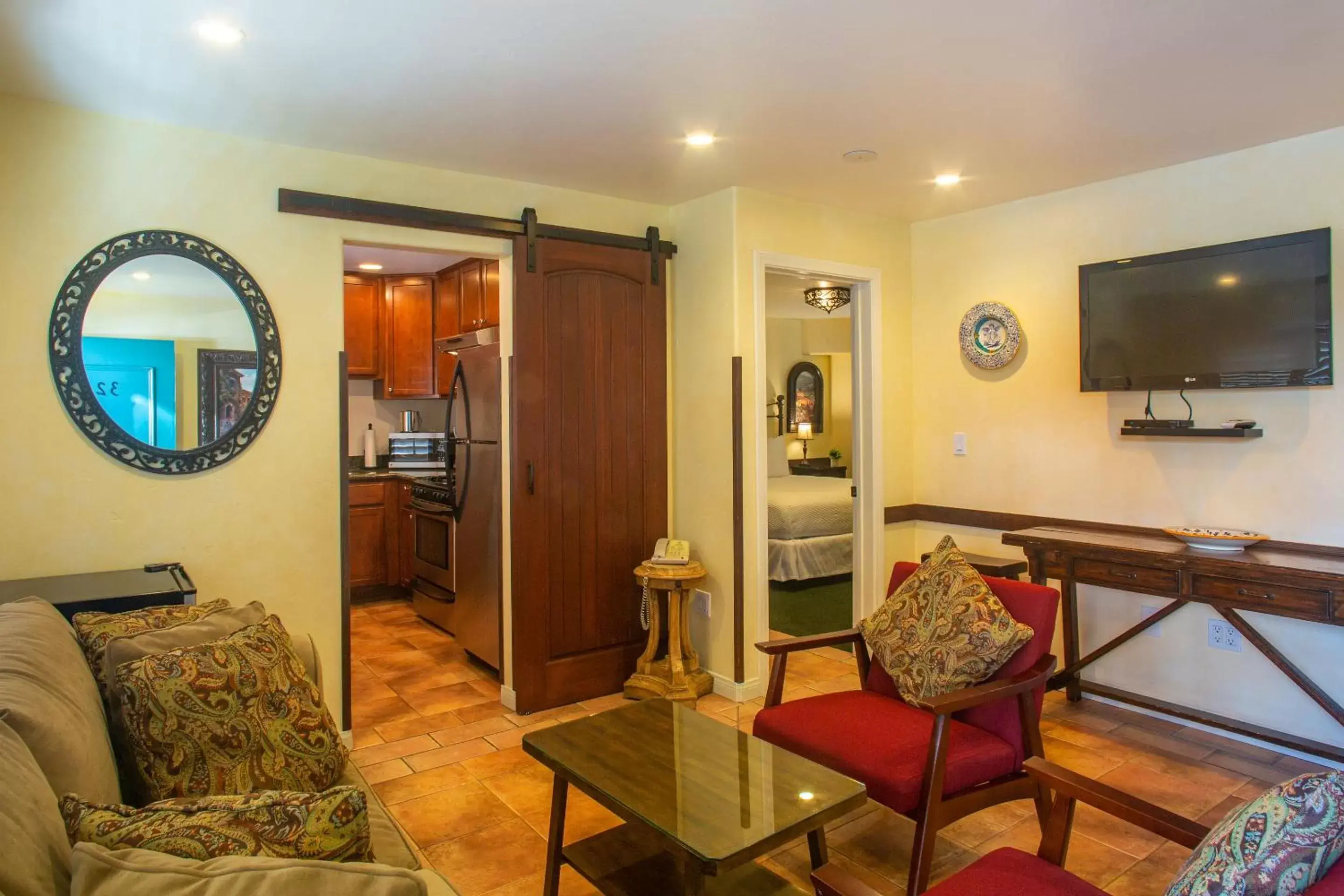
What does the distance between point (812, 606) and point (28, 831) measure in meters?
5.01

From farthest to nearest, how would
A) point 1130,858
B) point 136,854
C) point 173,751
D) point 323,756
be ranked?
point 1130,858, point 323,756, point 173,751, point 136,854

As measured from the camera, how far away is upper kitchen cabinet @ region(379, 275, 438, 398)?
5906 mm

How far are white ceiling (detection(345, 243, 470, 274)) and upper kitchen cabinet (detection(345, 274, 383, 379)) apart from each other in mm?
148

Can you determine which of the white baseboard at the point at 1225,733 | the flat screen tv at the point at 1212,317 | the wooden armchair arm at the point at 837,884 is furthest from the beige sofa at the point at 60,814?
the flat screen tv at the point at 1212,317

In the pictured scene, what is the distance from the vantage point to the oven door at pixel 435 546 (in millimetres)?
4762

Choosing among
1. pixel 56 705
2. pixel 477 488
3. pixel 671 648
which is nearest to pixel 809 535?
pixel 671 648

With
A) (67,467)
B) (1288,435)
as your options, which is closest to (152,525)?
(67,467)

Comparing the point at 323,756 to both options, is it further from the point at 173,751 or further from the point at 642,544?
the point at 642,544

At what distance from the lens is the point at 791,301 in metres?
8.38

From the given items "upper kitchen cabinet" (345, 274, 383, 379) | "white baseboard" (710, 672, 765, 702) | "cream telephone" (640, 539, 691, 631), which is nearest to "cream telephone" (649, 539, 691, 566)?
"cream telephone" (640, 539, 691, 631)

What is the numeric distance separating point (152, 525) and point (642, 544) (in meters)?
2.15

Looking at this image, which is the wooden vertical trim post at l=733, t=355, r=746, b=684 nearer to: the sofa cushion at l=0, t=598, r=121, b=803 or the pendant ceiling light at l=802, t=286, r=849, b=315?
the pendant ceiling light at l=802, t=286, r=849, b=315

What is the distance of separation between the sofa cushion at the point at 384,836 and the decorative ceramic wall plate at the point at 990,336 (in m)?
3.56

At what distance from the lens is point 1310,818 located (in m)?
1.09
